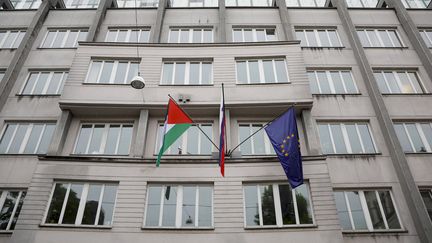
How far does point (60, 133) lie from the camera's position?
51.4 ft

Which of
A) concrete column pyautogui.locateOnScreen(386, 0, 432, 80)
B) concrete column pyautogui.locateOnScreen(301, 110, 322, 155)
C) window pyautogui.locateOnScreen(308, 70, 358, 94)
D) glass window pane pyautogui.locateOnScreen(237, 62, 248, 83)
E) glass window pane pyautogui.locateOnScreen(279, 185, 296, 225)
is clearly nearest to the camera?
glass window pane pyautogui.locateOnScreen(279, 185, 296, 225)

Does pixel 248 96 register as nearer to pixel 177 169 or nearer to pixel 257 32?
pixel 177 169

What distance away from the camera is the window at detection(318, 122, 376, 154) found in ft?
54.5

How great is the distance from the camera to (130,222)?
13.0m

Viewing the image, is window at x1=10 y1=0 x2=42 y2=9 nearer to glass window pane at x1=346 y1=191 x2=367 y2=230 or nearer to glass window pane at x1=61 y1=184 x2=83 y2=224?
glass window pane at x1=61 y1=184 x2=83 y2=224

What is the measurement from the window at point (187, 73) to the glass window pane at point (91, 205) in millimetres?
7247

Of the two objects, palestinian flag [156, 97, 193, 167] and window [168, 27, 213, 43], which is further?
window [168, 27, 213, 43]

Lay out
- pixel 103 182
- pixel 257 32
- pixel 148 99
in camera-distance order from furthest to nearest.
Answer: pixel 257 32 < pixel 148 99 < pixel 103 182

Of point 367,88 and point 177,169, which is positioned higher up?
point 367,88

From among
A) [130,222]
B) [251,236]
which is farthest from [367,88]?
[130,222]

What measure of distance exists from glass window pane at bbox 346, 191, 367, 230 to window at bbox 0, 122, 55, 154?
16654mm

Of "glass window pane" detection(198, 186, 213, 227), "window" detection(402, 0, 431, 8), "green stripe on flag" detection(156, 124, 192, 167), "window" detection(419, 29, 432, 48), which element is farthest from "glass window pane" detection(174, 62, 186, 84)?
"window" detection(402, 0, 431, 8)

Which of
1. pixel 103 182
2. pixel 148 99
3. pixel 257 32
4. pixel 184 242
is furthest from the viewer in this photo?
pixel 257 32

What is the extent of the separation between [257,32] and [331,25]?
5.68m
